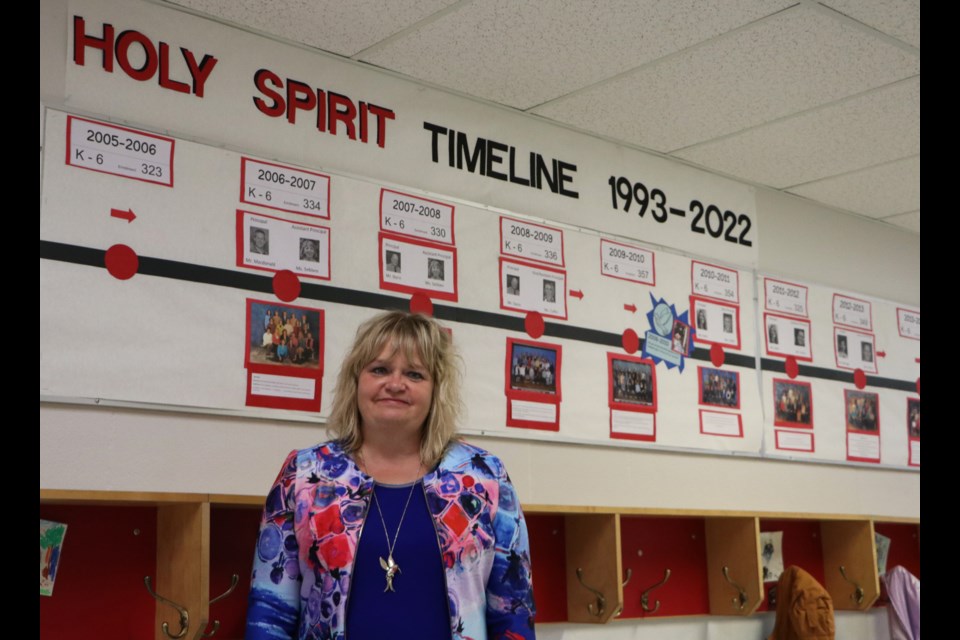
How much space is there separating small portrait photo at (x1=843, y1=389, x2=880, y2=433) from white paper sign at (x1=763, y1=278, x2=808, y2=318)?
48 cm

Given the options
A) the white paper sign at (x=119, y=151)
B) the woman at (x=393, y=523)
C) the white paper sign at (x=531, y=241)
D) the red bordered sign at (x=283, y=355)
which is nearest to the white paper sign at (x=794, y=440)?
the white paper sign at (x=531, y=241)

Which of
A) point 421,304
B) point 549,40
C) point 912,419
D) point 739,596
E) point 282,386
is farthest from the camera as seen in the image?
point 912,419

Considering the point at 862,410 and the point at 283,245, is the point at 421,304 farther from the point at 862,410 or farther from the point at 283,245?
the point at 862,410

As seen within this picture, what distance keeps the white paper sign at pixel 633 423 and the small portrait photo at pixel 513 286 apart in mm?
606

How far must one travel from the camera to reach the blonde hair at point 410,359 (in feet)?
8.36

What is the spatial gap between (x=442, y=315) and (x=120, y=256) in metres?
1.08

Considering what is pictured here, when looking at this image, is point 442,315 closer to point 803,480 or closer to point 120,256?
point 120,256

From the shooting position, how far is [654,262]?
433cm

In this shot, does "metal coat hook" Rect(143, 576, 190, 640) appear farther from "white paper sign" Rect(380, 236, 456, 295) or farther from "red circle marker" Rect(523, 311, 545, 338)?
"red circle marker" Rect(523, 311, 545, 338)

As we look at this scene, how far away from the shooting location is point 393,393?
252 centimetres

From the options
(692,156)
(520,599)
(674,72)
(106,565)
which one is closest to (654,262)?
(692,156)

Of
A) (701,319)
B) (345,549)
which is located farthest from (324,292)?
(701,319)

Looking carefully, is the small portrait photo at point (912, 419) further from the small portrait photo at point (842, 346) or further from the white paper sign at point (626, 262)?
the white paper sign at point (626, 262)

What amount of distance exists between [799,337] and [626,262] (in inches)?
43.0
